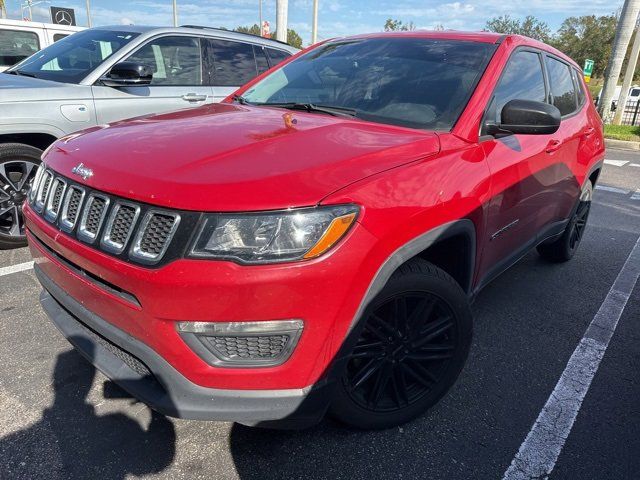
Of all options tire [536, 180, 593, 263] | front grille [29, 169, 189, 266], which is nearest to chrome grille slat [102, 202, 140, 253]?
front grille [29, 169, 189, 266]

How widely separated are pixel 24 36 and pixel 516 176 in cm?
898

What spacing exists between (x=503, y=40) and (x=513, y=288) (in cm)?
194

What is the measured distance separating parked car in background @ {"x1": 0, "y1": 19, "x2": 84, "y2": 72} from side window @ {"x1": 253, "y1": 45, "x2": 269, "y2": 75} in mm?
4491

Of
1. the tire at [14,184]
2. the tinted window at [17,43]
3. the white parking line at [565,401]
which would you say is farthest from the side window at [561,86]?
the tinted window at [17,43]

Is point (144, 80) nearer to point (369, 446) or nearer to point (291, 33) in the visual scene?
point (369, 446)

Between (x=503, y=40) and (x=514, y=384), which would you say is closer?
(x=514, y=384)

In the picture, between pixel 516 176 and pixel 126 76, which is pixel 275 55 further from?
pixel 516 176

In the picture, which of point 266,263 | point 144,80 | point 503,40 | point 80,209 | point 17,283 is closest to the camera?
point 266,263

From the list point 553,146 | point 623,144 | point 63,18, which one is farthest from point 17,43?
→ point 623,144

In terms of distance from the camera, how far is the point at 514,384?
262 cm

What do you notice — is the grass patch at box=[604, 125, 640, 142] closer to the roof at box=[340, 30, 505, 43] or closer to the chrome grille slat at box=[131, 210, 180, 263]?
the roof at box=[340, 30, 505, 43]

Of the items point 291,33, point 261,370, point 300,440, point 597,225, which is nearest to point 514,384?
point 300,440

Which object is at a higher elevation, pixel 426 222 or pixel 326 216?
pixel 326 216

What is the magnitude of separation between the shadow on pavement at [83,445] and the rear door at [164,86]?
2731 millimetres
